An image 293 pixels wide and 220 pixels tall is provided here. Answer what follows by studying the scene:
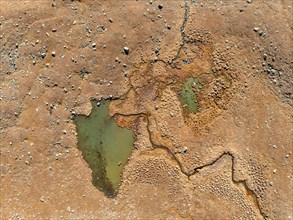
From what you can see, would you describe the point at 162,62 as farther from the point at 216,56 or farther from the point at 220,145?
the point at 220,145

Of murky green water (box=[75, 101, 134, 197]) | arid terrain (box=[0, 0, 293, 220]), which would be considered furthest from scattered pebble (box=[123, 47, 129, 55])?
murky green water (box=[75, 101, 134, 197])

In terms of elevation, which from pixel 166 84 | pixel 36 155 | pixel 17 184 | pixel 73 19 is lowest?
pixel 17 184

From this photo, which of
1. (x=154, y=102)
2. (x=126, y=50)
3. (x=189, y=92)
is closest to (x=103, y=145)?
(x=154, y=102)

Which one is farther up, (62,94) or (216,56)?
(216,56)

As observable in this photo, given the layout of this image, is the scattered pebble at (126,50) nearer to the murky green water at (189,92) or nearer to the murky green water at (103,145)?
the murky green water at (103,145)

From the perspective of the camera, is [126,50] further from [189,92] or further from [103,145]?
[103,145]

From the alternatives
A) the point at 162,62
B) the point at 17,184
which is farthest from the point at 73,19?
the point at 17,184
